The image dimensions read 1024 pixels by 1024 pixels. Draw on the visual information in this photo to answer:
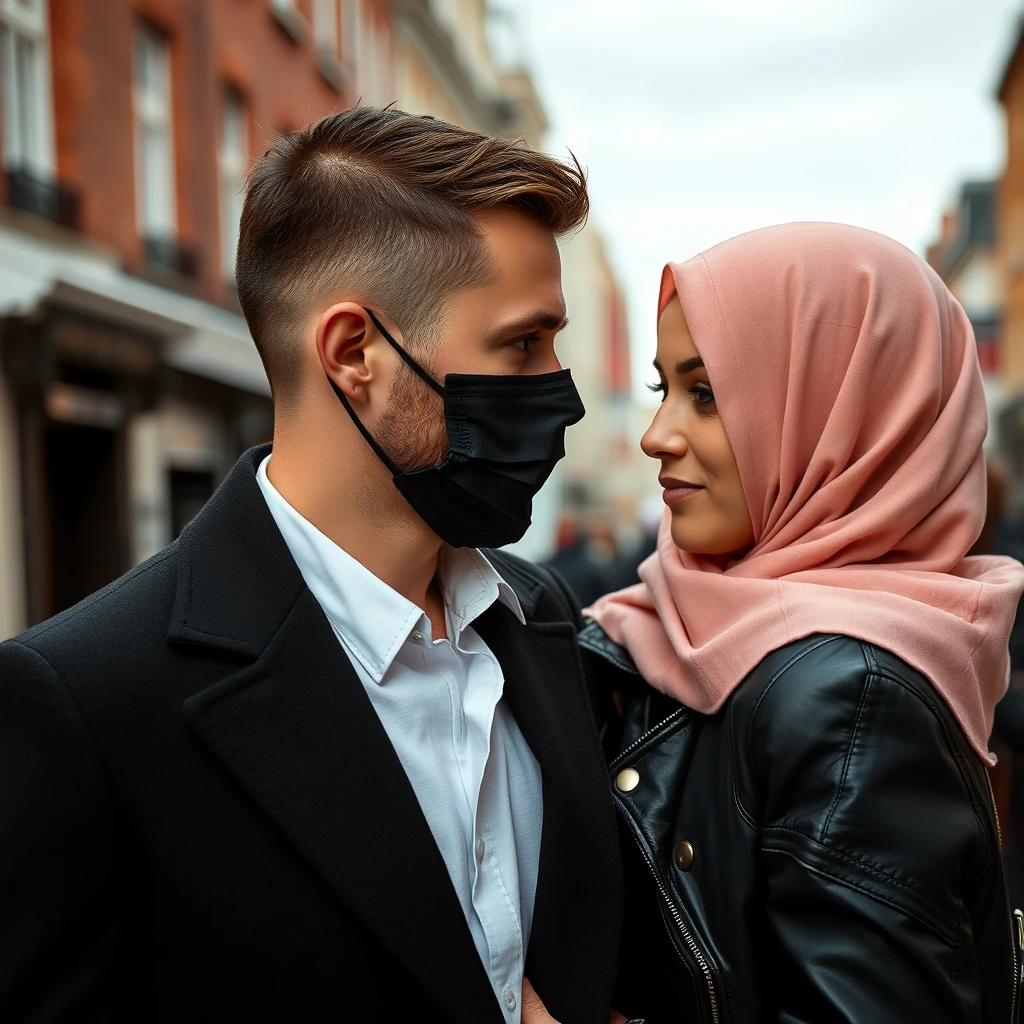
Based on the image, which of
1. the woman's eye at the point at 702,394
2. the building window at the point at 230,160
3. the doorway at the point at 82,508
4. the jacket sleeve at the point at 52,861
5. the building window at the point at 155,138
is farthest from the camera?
the building window at the point at 230,160

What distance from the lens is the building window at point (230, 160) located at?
12.5 m

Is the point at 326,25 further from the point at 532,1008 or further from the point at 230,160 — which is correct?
the point at 532,1008

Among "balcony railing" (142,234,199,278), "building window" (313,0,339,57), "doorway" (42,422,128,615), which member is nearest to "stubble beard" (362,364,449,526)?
"doorway" (42,422,128,615)

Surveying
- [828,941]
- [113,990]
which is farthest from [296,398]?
[828,941]

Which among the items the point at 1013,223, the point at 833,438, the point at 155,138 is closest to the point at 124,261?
the point at 155,138

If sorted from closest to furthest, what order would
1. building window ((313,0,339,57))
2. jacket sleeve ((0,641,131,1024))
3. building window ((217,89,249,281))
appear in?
jacket sleeve ((0,641,131,1024))
building window ((217,89,249,281))
building window ((313,0,339,57))

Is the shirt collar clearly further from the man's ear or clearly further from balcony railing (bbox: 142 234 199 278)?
balcony railing (bbox: 142 234 199 278)

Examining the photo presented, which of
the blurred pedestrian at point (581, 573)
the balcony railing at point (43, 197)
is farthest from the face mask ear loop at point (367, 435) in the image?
the balcony railing at point (43, 197)

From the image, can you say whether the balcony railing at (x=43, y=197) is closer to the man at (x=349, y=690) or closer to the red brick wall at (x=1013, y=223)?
the man at (x=349, y=690)

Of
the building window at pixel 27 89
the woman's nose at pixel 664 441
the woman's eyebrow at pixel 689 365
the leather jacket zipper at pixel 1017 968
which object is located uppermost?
the building window at pixel 27 89

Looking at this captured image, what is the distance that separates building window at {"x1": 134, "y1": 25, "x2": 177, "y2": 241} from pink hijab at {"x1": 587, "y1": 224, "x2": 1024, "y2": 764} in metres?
9.57

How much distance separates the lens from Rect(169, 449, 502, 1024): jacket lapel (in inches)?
62.5

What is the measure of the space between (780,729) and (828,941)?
31 centimetres

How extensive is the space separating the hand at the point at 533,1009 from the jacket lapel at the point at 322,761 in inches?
3.5
